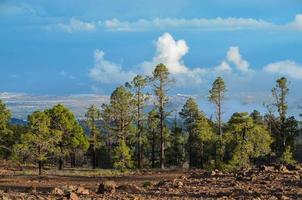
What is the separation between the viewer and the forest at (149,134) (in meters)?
63.8

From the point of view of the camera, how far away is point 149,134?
97.2 metres

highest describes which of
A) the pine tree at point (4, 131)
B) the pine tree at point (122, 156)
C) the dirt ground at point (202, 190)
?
the pine tree at point (4, 131)

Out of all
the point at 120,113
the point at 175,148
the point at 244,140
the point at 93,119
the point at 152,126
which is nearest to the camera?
the point at 244,140

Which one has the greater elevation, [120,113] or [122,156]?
[120,113]

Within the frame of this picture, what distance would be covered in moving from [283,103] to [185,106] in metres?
Answer: 19.0

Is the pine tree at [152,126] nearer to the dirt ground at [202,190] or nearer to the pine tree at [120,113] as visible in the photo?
the pine tree at [120,113]

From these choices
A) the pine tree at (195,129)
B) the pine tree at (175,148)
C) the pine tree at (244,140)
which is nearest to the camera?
the pine tree at (244,140)

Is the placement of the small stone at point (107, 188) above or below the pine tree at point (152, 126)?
below

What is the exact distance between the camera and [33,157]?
211 feet

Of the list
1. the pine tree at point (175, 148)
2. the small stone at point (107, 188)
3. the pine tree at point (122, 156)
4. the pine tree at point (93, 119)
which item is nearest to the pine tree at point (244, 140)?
the pine tree at point (122, 156)

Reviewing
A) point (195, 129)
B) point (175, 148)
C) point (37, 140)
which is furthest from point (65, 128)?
point (175, 148)

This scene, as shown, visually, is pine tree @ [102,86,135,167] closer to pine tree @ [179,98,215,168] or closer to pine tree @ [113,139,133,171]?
pine tree @ [113,139,133,171]

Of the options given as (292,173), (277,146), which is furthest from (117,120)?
A: (292,173)

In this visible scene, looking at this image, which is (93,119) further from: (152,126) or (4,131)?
(4,131)
